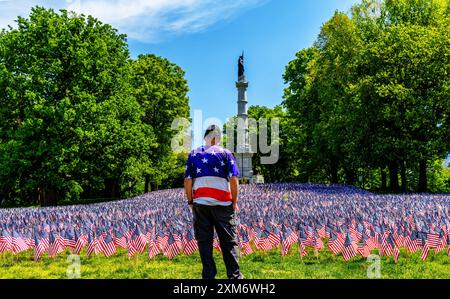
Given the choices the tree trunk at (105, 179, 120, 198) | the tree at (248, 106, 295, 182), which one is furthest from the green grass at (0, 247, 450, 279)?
the tree at (248, 106, 295, 182)

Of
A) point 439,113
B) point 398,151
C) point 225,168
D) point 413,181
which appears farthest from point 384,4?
point 225,168

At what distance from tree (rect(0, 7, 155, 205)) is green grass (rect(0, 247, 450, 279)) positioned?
1661 centimetres

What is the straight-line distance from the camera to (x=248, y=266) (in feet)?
27.1

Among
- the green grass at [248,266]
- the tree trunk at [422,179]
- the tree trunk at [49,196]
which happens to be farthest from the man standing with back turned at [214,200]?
the tree trunk at [422,179]

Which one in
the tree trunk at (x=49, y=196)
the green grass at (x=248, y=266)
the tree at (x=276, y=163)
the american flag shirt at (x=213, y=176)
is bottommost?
the green grass at (x=248, y=266)

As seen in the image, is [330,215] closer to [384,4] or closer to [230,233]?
[230,233]

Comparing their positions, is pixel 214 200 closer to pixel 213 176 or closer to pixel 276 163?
pixel 213 176

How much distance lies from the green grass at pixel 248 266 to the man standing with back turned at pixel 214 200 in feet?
3.97

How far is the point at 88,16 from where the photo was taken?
31438 mm

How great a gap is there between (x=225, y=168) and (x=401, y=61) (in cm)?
2790

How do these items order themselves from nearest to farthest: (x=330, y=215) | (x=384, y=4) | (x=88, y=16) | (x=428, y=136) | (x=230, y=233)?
(x=230, y=233) → (x=330, y=215) → (x=428, y=136) → (x=88, y=16) → (x=384, y=4)

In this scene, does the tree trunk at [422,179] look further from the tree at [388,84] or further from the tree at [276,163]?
the tree at [276,163]

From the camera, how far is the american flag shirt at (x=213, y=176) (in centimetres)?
617

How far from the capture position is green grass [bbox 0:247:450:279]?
7.53 meters
